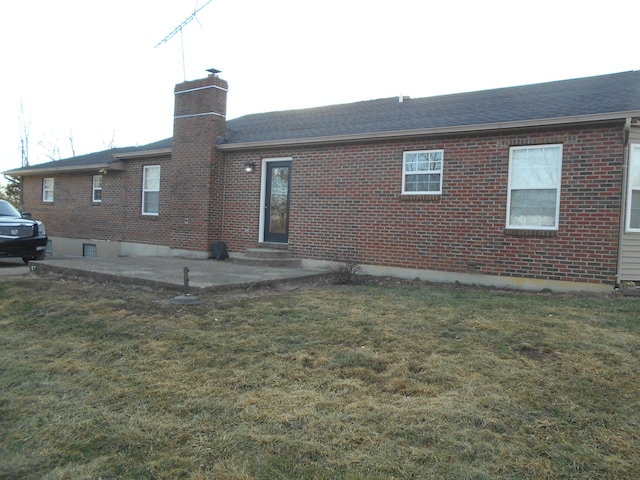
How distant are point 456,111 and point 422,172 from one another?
171 cm

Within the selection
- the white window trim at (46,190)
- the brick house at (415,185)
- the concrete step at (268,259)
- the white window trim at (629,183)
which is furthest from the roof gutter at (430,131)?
the white window trim at (46,190)

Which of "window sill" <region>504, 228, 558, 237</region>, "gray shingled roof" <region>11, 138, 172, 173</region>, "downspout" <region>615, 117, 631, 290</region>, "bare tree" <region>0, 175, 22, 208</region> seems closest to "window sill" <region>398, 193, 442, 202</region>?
"window sill" <region>504, 228, 558, 237</region>

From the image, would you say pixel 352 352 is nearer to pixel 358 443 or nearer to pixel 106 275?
pixel 358 443

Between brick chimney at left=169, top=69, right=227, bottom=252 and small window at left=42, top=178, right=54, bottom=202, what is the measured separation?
7456 millimetres

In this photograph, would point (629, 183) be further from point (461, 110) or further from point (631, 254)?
point (461, 110)

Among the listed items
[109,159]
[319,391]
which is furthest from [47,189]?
[319,391]

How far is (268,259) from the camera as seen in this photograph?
10781mm

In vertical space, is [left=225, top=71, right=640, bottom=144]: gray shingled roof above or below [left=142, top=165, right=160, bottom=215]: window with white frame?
above

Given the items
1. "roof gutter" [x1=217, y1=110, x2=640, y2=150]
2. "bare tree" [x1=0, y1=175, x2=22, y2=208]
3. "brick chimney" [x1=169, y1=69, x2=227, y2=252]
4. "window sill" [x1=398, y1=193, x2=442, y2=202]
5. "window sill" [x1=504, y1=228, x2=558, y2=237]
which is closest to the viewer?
"roof gutter" [x1=217, y1=110, x2=640, y2=150]

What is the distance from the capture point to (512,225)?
8.64m

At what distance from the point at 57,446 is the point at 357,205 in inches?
310

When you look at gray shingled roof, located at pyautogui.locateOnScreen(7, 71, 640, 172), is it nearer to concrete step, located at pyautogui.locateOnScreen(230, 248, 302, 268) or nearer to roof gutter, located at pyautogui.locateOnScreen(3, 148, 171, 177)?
roof gutter, located at pyautogui.locateOnScreen(3, 148, 171, 177)

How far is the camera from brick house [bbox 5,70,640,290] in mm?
7895

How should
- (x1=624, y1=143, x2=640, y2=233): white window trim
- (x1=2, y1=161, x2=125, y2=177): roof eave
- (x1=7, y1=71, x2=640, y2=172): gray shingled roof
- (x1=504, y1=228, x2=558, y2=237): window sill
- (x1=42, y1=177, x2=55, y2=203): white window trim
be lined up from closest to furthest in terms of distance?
(x1=624, y1=143, x2=640, y2=233): white window trim < (x1=504, y1=228, x2=558, y2=237): window sill < (x1=7, y1=71, x2=640, y2=172): gray shingled roof < (x1=2, y1=161, x2=125, y2=177): roof eave < (x1=42, y1=177, x2=55, y2=203): white window trim
